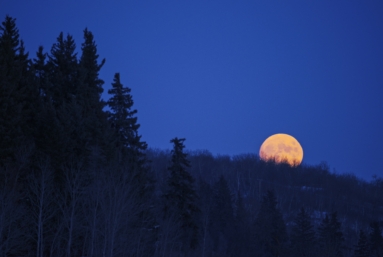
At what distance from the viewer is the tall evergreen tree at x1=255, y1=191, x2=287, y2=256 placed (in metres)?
54.9

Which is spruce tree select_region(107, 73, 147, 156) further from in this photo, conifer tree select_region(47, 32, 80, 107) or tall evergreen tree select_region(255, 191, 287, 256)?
tall evergreen tree select_region(255, 191, 287, 256)

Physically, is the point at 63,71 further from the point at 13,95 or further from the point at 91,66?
the point at 13,95

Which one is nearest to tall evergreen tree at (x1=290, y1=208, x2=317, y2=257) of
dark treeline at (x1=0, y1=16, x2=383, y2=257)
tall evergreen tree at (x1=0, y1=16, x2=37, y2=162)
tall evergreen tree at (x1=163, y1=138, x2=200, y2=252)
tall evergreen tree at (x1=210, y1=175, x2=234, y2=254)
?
dark treeline at (x1=0, y1=16, x2=383, y2=257)

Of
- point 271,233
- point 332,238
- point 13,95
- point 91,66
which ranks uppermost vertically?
point 91,66

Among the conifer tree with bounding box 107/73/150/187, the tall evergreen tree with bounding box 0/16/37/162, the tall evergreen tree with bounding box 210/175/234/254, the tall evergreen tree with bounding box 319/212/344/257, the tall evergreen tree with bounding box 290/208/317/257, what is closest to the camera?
the tall evergreen tree with bounding box 0/16/37/162

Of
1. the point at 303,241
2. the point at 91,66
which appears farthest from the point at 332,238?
the point at 91,66

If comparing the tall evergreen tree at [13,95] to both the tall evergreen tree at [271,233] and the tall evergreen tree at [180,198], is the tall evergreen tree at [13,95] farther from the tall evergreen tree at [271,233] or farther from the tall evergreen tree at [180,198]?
the tall evergreen tree at [271,233]

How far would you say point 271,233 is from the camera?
55250 millimetres

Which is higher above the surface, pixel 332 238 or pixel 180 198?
pixel 180 198

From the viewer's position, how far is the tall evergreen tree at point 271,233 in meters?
54.9

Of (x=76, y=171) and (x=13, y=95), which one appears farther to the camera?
(x=76, y=171)

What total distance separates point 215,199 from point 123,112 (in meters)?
33.9

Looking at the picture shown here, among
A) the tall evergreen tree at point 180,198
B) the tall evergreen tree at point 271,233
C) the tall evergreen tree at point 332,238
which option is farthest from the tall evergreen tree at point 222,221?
the tall evergreen tree at point 180,198

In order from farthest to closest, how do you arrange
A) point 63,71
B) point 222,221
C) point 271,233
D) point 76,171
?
point 222,221, point 271,233, point 63,71, point 76,171
